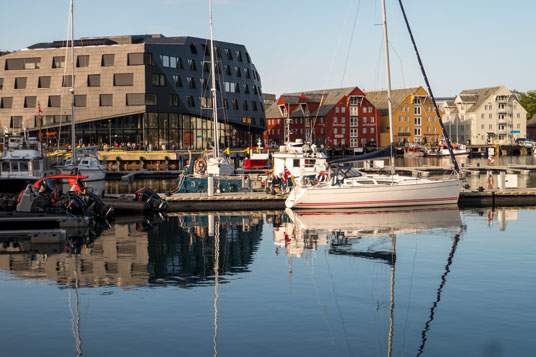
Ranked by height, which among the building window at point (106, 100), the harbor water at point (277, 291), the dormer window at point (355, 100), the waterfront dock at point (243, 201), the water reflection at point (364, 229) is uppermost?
the dormer window at point (355, 100)

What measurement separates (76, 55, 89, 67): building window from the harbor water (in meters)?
59.0

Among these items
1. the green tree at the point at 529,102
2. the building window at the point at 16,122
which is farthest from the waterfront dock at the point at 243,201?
the green tree at the point at 529,102

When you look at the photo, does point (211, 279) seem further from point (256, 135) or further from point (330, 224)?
point (256, 135)

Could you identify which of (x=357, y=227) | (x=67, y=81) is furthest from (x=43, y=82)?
(x=357, y=227)

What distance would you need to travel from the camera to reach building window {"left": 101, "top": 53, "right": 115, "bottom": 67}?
291 feet

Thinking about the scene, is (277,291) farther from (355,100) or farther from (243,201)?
(355,100)


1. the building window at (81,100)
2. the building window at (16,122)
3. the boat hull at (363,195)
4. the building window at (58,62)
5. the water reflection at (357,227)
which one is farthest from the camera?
the building window at (58,62)

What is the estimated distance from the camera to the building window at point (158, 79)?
292 feet

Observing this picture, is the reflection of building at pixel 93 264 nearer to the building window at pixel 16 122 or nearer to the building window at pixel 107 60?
the building window at pixel 107 60

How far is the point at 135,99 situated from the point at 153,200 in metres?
50.5

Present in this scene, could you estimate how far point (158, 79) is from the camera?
8950 centimetres

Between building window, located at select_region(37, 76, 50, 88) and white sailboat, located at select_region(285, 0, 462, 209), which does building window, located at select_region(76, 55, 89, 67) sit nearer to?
building window, located at select_region(37, 76, 50, 88)

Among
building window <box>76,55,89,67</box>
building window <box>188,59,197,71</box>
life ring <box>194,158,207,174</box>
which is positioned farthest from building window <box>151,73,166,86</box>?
life ring <box>194,158,207,174</box>

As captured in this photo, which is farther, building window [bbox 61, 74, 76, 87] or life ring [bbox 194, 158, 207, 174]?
building window [bbox 61, 74, 76, 87]
